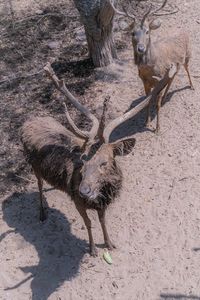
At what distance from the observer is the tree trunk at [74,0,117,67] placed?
8.44 metres

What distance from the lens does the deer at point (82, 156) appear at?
5309mm

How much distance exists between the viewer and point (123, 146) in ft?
18.0

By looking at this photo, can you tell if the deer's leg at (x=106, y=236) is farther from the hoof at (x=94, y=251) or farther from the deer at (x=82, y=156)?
the hoof at (x=94, y=251)

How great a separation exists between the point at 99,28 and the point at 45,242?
161 inches

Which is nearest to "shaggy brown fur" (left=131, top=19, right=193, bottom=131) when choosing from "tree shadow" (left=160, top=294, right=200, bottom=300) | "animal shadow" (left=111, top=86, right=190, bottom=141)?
"animal shadow" (left=111, top=86, right=190, bottom=141)

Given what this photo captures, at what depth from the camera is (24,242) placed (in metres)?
6.59

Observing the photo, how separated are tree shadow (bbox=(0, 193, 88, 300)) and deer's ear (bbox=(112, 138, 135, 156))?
1577 millimetres

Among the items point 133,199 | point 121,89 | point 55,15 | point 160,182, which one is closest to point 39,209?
point 133,199

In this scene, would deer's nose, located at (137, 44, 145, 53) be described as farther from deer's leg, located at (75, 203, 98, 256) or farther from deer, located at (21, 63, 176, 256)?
deer's leg, located at (75, 203, 98, 256)

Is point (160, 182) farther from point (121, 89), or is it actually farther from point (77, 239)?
point (121, 89)

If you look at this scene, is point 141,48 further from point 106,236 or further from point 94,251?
point 94,251

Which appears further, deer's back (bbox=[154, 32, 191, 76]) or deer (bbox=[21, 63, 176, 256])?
deer's back (bbox=[154, 32, 191, 76])

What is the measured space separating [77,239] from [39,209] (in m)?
0.78

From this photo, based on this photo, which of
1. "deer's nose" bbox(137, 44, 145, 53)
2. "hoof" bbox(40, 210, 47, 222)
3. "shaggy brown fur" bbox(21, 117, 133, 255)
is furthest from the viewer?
"deer's nose" bbox(137, 44, 145, 53)
